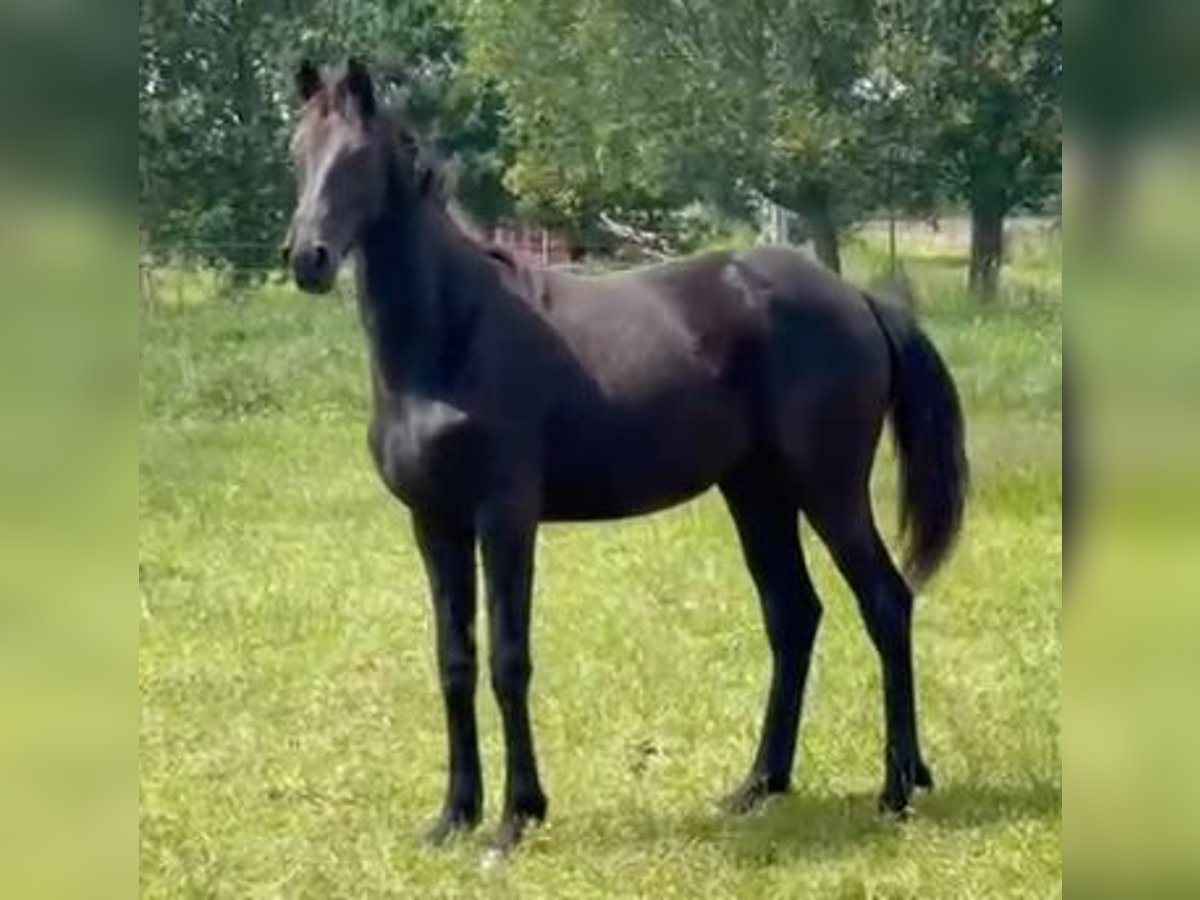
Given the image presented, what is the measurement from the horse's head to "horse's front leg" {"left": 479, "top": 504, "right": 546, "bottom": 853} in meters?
0.71

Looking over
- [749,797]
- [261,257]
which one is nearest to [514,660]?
[749,797]

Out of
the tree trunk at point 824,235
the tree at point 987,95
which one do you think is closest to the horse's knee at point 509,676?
the tree at point 987,95

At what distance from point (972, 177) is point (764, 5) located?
2834 mm

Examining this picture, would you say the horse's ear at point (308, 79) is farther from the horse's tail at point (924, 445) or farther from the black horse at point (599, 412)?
the horse's tail at point (924, 445)

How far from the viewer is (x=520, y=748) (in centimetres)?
417

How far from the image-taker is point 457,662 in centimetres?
429

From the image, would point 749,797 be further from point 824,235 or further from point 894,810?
point 824,235

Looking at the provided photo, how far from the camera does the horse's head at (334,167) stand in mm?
3770

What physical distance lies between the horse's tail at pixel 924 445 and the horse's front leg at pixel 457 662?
1.09 meters

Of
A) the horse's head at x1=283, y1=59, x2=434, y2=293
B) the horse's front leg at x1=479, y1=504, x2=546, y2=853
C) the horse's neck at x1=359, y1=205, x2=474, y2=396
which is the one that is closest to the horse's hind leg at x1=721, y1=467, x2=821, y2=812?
the horse's front leg at x1=479, y1=504, x2=546, y2=853

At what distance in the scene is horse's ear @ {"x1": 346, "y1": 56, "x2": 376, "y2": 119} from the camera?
384cm

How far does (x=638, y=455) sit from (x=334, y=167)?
95 cm

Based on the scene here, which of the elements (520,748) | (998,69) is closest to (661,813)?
(520,748)

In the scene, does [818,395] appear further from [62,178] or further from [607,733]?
[62,178]
